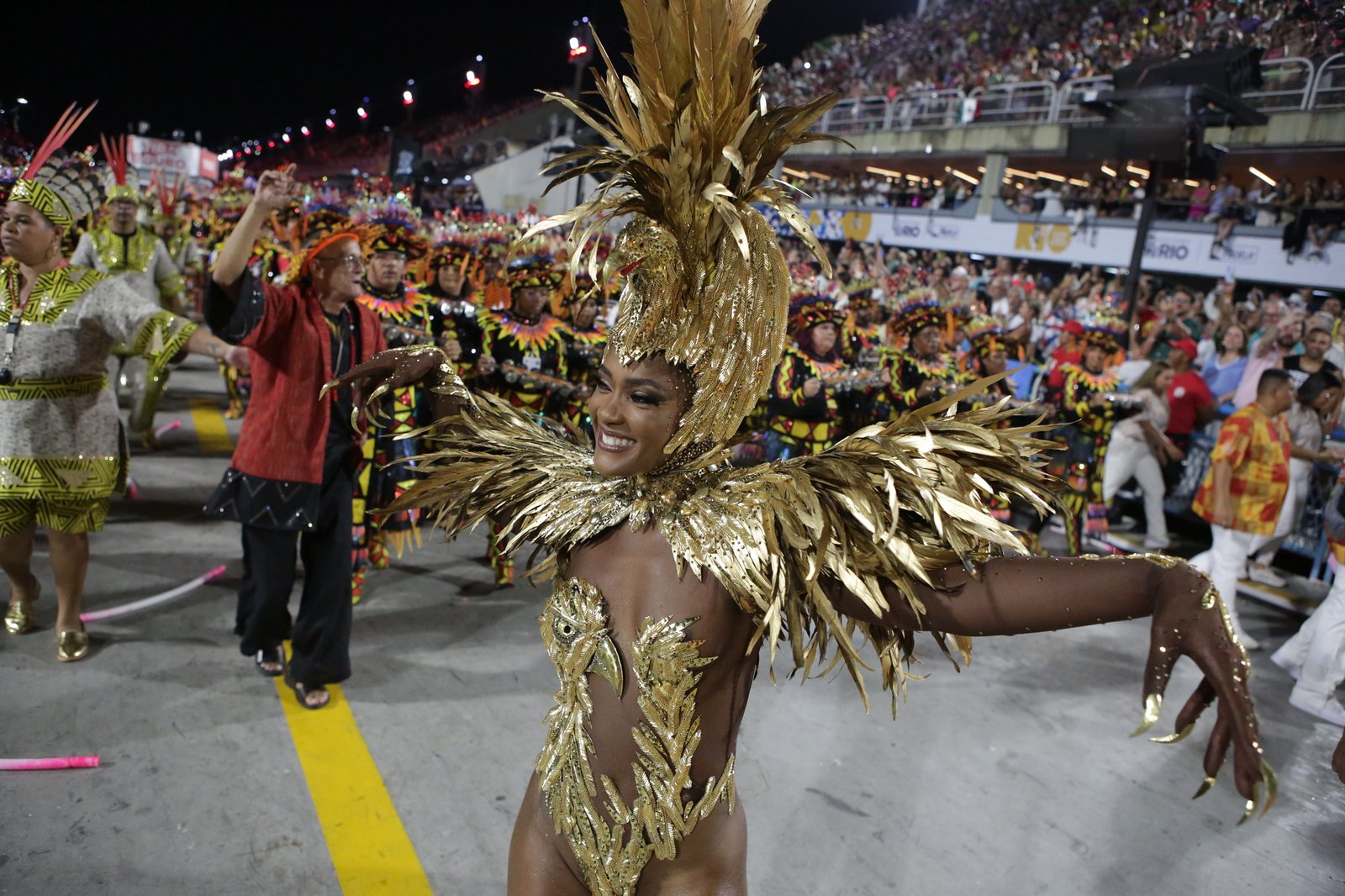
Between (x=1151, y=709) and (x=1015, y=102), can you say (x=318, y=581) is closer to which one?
(x=1151, y=709)

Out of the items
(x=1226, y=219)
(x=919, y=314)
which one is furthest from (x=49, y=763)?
(x=1226, y=219)

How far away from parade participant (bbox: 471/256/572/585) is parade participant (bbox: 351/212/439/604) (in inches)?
16.0

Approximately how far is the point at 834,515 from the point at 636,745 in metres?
0.57

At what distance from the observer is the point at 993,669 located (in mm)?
4855

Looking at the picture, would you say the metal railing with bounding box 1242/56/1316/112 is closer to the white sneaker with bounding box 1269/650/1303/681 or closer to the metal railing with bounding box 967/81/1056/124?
the metal railing with bounding box 967/81/1056/124

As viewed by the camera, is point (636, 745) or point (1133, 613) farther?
point (636, 745)

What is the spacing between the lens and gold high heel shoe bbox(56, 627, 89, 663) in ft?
12.5

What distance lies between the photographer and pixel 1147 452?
757 cm

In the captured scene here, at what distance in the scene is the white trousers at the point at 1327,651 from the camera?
4.61m

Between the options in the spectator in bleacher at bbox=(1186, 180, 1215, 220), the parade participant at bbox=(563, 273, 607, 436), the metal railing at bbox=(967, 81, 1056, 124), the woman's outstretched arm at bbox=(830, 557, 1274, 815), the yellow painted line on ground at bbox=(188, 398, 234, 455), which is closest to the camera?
the woman's outstretched arm at bbox=(830, 557, 1274, 815)

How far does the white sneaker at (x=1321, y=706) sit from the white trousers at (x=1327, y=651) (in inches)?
0.5

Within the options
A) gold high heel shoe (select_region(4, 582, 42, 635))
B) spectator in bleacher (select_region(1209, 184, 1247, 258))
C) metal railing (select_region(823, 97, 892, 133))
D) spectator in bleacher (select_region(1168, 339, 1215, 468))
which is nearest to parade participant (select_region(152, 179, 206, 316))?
gold high heel shoe (select_region(4, 582, 42, 635))

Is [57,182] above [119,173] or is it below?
below

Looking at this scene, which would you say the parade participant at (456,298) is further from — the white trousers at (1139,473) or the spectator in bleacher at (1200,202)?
the spectator in bleacher at (1200,202)
